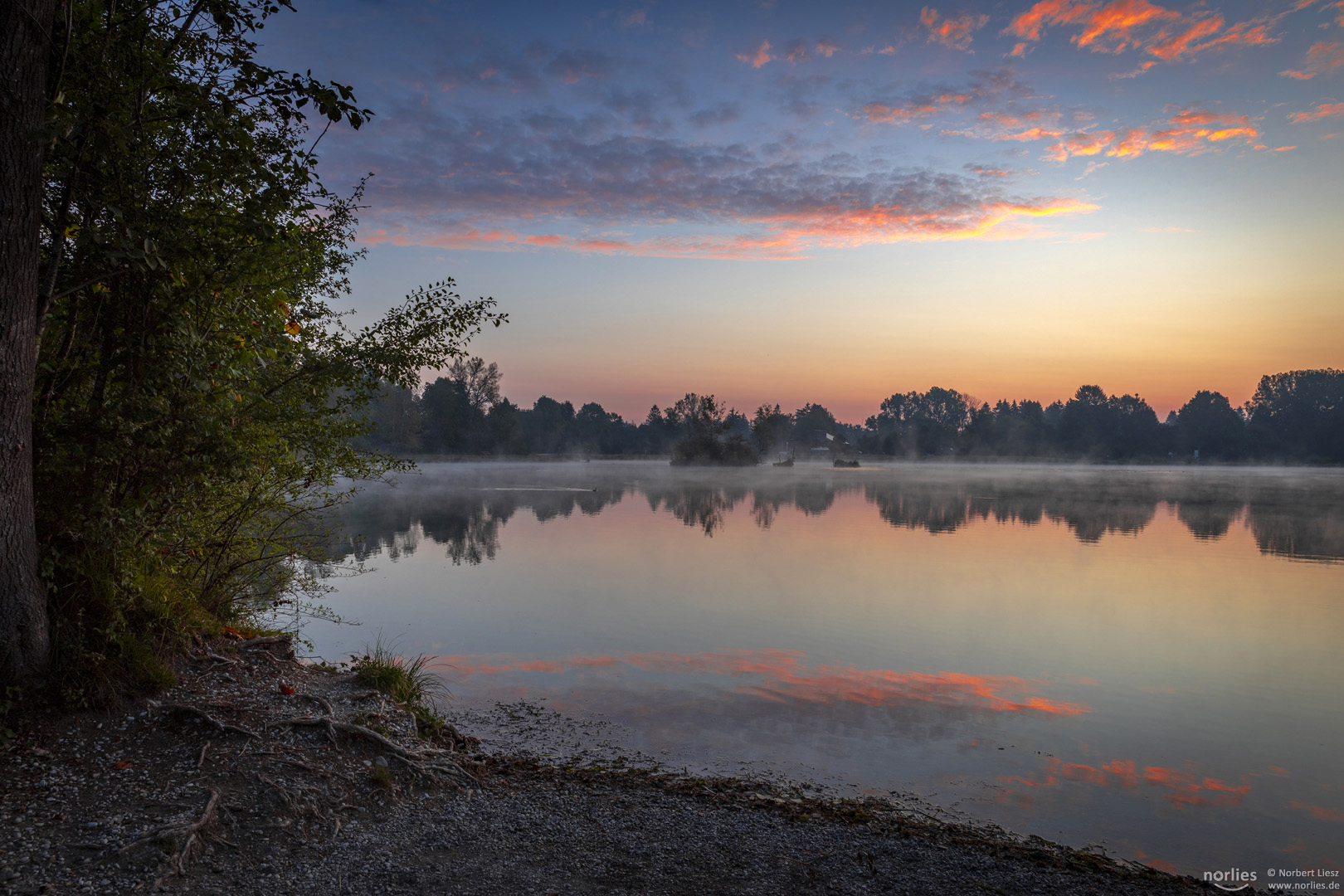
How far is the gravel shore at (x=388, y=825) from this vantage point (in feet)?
15.3

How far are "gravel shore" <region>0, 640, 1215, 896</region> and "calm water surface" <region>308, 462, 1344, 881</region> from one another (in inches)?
55.6

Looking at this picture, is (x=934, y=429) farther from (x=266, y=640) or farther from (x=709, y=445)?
(x=266, y=640)

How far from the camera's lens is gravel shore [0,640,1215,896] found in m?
4.67

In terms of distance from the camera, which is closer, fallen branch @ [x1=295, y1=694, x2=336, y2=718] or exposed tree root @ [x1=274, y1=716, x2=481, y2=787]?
exposed tree root @ [x1=274, y1=716, x2=481, y2=787]

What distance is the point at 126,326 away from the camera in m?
6.05

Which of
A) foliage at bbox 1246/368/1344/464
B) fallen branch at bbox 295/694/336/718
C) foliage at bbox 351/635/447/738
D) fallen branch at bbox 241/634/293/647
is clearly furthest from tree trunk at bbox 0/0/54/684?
foliage at bbox 1246/368/1344/464

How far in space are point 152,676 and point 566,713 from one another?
4.87 m

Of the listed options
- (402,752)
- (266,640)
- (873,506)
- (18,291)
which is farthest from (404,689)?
(873,506)

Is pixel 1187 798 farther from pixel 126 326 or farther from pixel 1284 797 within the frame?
pixel 126 326

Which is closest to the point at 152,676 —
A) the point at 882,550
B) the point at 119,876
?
the point at 119,876

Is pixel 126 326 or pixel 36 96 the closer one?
pixel 36 96

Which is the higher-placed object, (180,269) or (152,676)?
(180,269)

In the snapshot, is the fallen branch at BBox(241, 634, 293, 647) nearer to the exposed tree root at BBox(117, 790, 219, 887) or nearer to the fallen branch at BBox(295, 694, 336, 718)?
the fallen branch at BBox(295, 694, 336, 718)

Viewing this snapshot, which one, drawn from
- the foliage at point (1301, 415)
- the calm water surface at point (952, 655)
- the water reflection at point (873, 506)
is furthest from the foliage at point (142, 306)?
the foliage at point (1301, 415)
